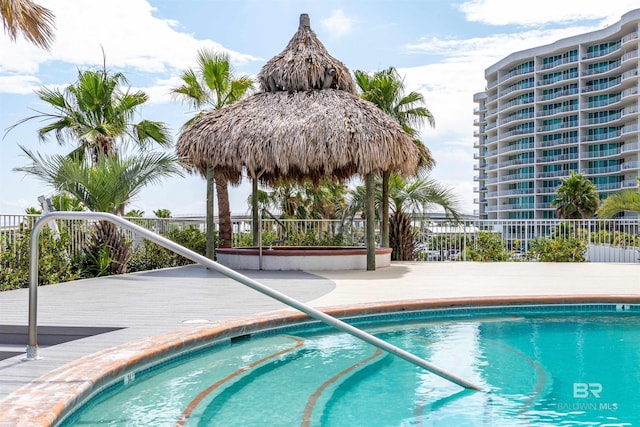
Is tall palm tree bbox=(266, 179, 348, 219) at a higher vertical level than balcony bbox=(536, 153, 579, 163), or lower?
lower

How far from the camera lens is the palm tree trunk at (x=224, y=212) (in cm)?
1591

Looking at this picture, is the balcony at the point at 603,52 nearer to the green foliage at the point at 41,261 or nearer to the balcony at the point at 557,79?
the balcony at the point at 557,79

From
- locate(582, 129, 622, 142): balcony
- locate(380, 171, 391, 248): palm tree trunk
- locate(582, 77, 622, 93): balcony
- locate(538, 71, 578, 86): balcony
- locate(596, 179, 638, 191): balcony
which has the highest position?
locate(538, 71, 578, 86): balcony

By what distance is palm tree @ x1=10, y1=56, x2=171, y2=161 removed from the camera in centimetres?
1734

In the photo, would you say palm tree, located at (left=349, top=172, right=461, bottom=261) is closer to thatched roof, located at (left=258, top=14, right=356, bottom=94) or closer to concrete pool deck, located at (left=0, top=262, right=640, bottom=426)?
concrete pool deck, located at (left=0, top=262, right=640, bottom=426)

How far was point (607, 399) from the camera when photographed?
4379mm

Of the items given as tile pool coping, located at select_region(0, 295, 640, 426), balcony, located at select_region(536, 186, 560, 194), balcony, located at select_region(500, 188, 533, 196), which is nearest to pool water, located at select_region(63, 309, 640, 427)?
tile pool coping, located at select_region(0, 295, 640, 426)

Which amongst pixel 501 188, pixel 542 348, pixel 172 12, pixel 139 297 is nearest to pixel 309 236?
pixel 172 12

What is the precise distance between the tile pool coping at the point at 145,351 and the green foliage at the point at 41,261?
465 centimetres

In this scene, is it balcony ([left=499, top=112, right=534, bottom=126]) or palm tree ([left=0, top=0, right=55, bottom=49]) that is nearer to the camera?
palm tree ([left=0, top=0, right=55, bottom=49])

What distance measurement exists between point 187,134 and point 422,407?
413 inches

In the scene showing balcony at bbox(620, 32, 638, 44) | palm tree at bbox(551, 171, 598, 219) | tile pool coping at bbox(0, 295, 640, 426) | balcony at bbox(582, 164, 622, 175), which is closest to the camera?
tile pool coping at bbox(0, 295, 640, 426)

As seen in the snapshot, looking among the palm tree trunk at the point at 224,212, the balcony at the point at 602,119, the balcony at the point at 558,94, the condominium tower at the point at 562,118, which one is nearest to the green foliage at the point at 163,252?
the palm tree trunk at the point at 224,212

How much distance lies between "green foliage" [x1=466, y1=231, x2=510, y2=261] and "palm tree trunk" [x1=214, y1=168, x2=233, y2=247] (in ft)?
20.0
